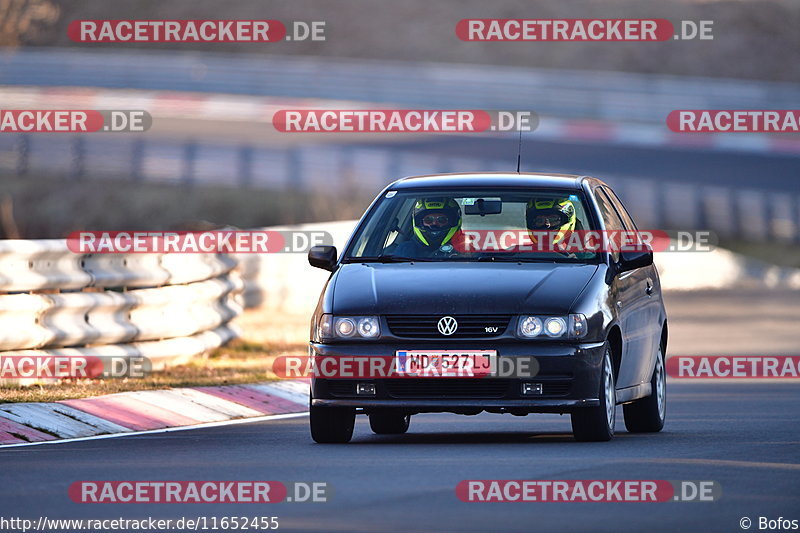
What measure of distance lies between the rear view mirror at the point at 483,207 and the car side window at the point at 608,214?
2.23 ft

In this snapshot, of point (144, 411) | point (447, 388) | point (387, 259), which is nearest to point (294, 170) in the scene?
point (144, 411)

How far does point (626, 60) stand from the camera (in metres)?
63.3

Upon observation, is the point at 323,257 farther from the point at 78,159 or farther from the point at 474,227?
the point at 78,159

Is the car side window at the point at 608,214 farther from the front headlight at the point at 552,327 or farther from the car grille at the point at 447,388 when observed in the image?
the car grille at the point at 447,388

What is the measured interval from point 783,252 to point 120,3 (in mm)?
40096

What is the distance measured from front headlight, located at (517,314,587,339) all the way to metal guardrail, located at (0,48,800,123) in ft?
117

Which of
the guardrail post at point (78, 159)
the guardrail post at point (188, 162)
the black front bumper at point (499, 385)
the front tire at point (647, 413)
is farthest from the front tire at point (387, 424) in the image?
the guardrail post at point (188, 162)

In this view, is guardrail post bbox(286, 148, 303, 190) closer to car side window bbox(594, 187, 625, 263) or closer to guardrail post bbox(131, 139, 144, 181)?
guardrail post bbox(131, 139, 144, 181)

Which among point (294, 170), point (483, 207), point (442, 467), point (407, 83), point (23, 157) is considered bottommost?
point (442, 467)

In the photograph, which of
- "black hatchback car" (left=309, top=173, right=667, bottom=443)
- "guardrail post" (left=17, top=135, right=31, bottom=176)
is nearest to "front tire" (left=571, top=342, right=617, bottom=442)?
"black hatchback car" (left=309, top=173, right=667, bottom=443)

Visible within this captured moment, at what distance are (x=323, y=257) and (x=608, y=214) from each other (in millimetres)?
2000

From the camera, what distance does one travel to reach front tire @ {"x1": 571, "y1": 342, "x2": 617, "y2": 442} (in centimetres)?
1125

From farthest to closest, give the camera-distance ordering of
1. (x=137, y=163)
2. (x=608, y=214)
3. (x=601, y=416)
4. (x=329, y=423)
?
(x=137, y=163) < (x=608, y=214) < (x=329, y=423) < (x=601, y=416)

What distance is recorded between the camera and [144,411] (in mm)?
13156
